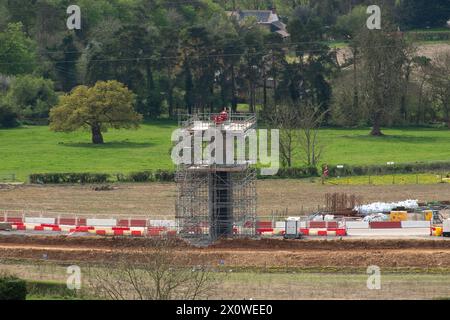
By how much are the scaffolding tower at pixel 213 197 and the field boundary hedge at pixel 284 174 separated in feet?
63.9

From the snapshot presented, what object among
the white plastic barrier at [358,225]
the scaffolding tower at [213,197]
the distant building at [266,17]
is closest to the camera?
the scaffolding tower at [213,197]

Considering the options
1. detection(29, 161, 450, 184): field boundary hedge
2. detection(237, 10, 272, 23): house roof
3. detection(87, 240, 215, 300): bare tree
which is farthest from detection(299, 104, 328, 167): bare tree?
detection(237, 10, 272, 23): house roof

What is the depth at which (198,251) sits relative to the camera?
61.4m

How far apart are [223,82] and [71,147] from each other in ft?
73.3

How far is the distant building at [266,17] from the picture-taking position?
506 ft

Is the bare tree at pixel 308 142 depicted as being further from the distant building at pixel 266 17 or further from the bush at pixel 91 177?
the distant building at pixel 266 17

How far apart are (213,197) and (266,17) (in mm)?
96462

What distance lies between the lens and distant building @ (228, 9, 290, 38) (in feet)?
506

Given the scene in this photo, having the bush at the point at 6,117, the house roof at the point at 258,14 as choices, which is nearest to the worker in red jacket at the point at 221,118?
the bush at the point at 6,117

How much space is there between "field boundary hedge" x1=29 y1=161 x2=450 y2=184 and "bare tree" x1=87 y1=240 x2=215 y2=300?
2541 cm

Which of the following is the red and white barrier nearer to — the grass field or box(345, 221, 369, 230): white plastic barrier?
box(345, 221, 369, 230): white plastic barrier

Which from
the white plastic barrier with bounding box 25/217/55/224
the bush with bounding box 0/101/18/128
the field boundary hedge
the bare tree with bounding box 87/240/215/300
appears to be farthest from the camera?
the bush with bounding box 0/101/18/128

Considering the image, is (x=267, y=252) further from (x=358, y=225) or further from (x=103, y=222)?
(x=103, y=222)

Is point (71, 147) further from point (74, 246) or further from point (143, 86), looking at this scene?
point (74, 246)
